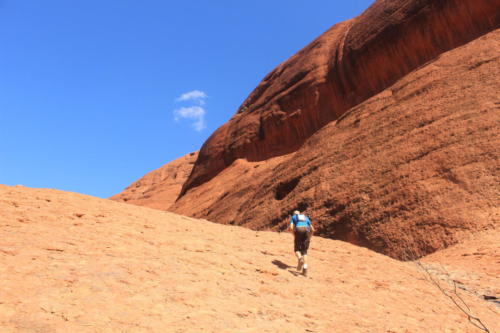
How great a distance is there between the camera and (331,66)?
25.9 metres

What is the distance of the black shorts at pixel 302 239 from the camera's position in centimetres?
772

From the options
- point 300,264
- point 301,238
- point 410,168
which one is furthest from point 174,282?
point 410,168

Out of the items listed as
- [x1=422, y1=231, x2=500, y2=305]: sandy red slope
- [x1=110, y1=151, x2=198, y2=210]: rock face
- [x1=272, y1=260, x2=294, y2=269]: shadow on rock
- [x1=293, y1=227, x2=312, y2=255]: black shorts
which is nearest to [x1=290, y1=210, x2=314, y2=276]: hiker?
[x1=293, y1=227, x2=312, y2=255]: black shorts

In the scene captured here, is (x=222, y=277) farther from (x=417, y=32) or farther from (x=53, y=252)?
(x=417, y=32)

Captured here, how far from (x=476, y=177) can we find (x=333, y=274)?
6616 millimetres

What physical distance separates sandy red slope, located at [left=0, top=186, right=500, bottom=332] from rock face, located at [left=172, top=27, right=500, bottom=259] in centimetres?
323

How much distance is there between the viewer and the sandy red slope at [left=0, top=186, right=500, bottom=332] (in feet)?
13.6

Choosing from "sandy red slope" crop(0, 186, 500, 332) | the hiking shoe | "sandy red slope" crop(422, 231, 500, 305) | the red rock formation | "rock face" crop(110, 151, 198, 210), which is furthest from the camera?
"rock face" crop(110, 151, 198, 210)

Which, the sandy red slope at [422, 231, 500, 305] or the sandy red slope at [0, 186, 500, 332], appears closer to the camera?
the sandy red slope at [0, 186, 500, 332]

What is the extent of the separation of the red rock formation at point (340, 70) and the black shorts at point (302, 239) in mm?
14929

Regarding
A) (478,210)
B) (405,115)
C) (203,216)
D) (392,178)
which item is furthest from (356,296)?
(203,216)

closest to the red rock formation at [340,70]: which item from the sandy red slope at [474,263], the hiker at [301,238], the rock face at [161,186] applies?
the sandy red slope at [474,263]

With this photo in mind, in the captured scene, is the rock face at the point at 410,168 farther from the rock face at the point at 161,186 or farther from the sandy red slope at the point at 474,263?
the rock face at the point at 161,186

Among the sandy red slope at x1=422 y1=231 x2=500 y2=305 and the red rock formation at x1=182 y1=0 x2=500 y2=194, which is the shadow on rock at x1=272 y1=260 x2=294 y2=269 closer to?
the sandy red slope at x1=422 y1=231 x2=500 y2=305
